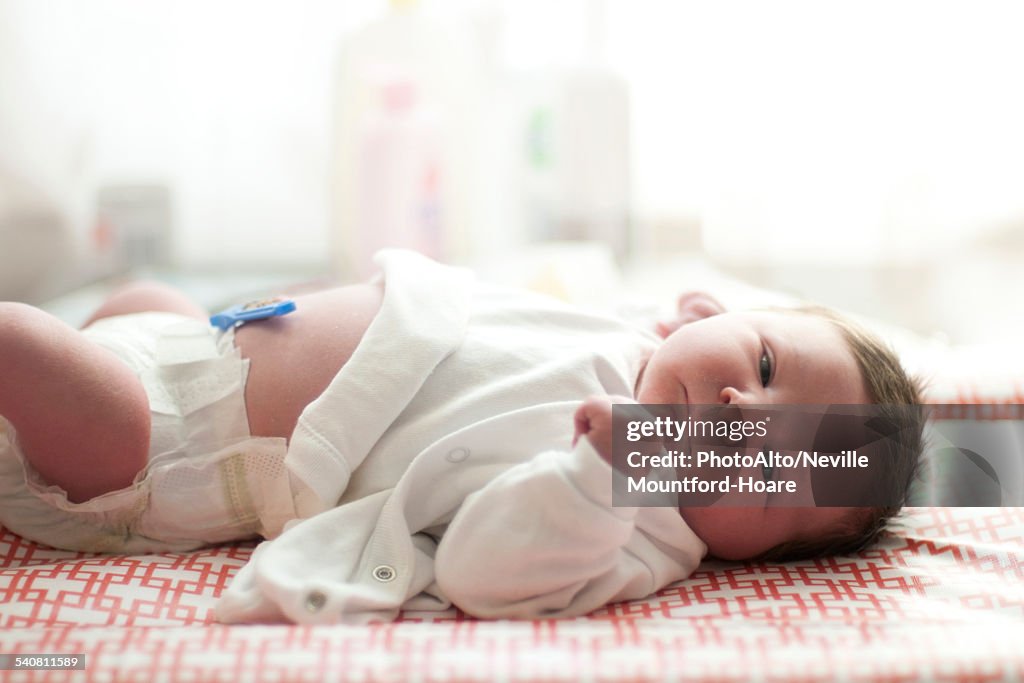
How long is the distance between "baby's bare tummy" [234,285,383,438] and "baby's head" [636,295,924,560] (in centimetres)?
28

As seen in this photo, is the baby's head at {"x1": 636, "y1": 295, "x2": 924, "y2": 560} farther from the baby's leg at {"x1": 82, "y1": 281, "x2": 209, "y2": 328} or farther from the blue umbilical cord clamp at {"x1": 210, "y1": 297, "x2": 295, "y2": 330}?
the baby's leg at {"x1": 82, "y1": 281, "x2": 209, "y2": 328}

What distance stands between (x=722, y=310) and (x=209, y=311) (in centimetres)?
78

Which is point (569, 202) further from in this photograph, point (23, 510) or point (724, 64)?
point (23, 510)

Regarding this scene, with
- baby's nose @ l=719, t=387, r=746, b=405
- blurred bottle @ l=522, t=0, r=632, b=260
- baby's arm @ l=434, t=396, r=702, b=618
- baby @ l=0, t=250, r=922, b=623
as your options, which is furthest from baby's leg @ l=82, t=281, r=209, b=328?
blurred bottle @ l=522, t=0, r=632, b=260

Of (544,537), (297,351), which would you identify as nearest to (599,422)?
(544,537)

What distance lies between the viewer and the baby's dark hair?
2.80ft

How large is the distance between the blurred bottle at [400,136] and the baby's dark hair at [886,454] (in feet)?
3.32

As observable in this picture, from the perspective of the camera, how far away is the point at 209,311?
1.45 metres

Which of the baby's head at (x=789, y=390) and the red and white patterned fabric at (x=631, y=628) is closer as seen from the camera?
the red and white patterned fabric at (x=631, y=628)

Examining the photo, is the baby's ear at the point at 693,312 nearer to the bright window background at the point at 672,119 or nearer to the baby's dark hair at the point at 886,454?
the baby's dark hair at the point at 886,454

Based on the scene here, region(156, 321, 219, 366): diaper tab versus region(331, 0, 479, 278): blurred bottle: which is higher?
region(331, 0, 479, 278): blurred bottle

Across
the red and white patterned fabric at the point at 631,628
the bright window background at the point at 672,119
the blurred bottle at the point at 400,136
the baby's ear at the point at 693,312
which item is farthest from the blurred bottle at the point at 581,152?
the red and white patterned fabric at the point at 631,628

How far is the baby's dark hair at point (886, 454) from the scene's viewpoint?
0.85m

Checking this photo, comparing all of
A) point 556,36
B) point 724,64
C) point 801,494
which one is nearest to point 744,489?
point 801,494
